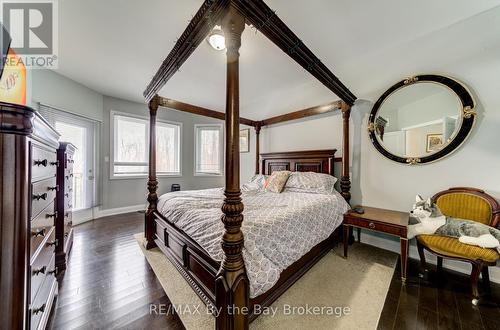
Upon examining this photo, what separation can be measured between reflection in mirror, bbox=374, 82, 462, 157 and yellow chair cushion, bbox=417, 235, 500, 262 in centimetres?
101

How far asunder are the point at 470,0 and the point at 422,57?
1.81 ft

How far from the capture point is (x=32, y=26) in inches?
80.1

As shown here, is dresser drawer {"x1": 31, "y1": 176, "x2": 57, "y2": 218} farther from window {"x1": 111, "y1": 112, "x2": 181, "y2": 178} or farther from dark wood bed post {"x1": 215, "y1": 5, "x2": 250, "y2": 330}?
window {"x1": 111, "y1": 112, "x2": 181, "y2": 178}

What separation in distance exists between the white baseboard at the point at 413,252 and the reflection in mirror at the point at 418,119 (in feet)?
3.88

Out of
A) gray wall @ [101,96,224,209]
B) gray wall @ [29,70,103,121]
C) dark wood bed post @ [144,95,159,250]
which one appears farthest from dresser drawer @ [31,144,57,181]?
gray wall @ [101,96,224,209]

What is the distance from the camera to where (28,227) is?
81cm

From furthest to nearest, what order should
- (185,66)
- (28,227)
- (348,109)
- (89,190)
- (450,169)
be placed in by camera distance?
1. (89,190)
2. (185,66)
3. (348,109)
4. (450,169)
5. (28,227)

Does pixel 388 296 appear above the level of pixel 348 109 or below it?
below

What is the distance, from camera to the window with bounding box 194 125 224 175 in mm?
5484

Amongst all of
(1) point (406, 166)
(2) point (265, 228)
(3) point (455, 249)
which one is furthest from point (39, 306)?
(1) point (406, 166)

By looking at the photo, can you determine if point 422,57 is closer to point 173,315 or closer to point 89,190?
point 173,315

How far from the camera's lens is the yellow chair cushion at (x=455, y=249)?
5.13 ft

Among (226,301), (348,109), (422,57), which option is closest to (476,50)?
(422,57)

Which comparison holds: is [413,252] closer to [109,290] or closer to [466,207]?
[466,207]
